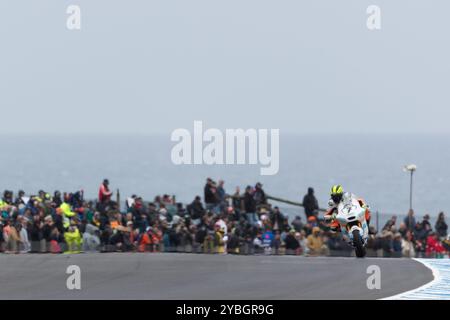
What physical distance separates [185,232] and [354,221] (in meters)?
6.76

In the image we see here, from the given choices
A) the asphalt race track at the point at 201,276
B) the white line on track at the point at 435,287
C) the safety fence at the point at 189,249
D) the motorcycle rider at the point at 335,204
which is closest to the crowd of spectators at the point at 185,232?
the safety fence at the point at 189,249

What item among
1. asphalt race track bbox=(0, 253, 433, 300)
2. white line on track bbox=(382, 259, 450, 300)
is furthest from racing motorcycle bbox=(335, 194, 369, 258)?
white line on track bbox=(382, 259, 450, 300)

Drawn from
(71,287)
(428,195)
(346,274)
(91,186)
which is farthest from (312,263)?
(91,186)

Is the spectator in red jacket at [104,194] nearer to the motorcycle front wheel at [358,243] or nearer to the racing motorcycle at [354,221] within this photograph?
the racing motorcycle at [354,221]

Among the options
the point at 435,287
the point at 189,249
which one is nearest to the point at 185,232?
the point at 189,249

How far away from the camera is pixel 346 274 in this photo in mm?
22516

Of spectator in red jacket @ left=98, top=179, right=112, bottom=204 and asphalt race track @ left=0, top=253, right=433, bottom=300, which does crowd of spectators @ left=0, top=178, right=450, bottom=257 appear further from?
asphalt race track @ left=0, top=253, right=433, bottom=300

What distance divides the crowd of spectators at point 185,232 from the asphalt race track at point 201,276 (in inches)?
16.7

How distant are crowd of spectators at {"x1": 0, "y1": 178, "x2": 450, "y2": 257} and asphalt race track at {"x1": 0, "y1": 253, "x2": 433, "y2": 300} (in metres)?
0.42

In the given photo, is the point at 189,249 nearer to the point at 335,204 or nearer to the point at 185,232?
the point at 185,232

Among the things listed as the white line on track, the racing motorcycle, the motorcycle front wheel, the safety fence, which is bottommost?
the white line on track

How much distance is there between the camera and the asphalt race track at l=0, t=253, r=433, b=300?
65.8 ft

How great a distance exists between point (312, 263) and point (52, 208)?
669cm
